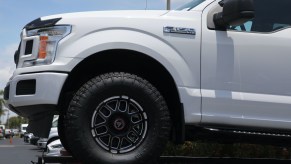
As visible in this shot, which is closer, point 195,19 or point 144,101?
point 144,101

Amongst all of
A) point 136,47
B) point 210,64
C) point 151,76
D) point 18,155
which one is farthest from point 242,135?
point 18,155

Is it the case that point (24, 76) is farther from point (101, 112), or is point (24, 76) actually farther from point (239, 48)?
point (239, 48)

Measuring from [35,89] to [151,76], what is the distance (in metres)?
1.02

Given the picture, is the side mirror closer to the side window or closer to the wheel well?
the side window

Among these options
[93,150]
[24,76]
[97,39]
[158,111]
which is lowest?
[93,150]

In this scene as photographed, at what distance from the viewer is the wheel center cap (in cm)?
377

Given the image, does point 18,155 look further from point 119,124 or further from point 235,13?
point 235,13

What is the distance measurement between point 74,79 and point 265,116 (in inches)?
65.2

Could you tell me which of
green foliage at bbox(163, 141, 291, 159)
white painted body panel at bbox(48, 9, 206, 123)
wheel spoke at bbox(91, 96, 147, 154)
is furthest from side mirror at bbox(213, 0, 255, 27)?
green foliage at bbox(163, 141, 291, 159)

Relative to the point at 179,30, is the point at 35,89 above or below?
Result: below

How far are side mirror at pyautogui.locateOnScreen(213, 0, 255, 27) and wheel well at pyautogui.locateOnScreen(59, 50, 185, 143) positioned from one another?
0.65 metres

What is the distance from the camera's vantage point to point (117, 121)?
149 inches

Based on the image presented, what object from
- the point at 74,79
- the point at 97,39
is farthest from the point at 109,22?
the point at 74,79

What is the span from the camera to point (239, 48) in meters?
3.98
